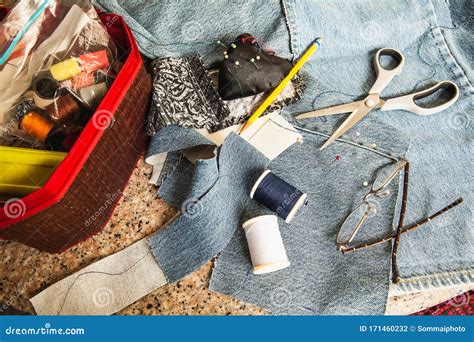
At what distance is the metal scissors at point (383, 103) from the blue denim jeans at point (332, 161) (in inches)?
0.8

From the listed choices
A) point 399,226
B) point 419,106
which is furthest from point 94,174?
point 419,106

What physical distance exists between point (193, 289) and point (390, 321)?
0.38 m

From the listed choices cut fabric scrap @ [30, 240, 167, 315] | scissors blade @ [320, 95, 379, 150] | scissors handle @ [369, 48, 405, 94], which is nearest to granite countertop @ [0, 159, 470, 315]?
cut fabric scrap @ [30, 240, 167, 315]

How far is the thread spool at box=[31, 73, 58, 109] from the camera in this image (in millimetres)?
760

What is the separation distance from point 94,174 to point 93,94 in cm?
15

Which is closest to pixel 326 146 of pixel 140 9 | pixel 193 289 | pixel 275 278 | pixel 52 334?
pixel 275 278

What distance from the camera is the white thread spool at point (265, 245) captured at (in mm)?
797

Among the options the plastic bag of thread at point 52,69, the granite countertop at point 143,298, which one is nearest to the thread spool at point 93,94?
the plastic bag of thread at point 52,69

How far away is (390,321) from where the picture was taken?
0.81 metres

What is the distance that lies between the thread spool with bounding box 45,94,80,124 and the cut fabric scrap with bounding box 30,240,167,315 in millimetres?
275

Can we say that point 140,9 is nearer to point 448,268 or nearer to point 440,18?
point 440,18

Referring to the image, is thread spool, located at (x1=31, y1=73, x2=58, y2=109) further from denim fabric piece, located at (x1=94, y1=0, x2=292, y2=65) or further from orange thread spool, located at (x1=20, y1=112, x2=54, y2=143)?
denim fabric piece, located at (x1=94, y1=0, x2=292, y2=65)

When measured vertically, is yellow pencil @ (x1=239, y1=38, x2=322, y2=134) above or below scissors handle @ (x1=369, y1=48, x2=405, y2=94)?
above

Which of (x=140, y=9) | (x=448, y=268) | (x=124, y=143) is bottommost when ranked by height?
(x=448, y=268)
